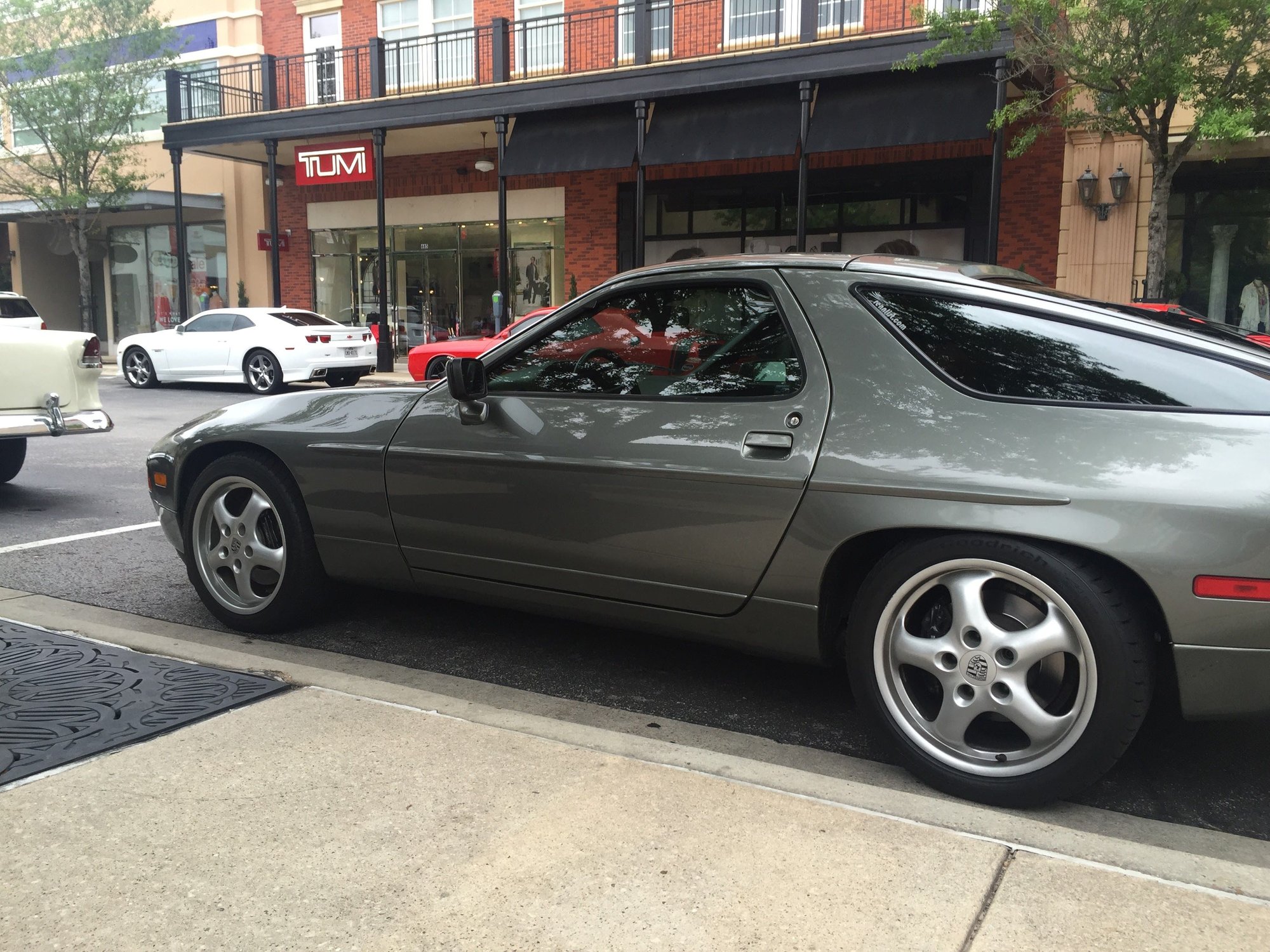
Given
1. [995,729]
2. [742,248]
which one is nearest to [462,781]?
[995,729]

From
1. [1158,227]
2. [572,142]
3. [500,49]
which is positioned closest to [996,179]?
[1158,227]

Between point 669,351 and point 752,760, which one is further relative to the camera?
point 669,351

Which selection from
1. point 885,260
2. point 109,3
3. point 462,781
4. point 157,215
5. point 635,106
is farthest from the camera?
point 157,215

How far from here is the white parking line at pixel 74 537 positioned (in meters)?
6.19

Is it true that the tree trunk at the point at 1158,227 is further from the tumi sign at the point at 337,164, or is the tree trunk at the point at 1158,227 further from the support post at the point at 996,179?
the tumi sign at the point at 337,164

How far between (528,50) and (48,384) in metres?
16.2

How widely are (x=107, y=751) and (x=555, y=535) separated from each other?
58.9 inches

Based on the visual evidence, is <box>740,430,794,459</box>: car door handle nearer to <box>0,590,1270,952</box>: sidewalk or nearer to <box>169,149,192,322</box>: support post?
<box>0,590,1270,952</box>: sidewalk

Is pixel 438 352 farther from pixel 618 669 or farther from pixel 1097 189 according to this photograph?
pixel 618 669

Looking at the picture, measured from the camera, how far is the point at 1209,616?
8.68ft

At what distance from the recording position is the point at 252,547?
443 centimetres

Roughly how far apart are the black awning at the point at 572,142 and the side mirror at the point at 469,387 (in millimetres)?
15154

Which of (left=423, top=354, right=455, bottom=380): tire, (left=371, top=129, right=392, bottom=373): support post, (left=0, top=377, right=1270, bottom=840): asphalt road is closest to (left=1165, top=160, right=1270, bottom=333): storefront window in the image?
(left=423, top=354, right=455, bottom=380): tire

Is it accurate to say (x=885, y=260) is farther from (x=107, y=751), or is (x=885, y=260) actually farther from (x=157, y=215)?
(x=157, y=215)
